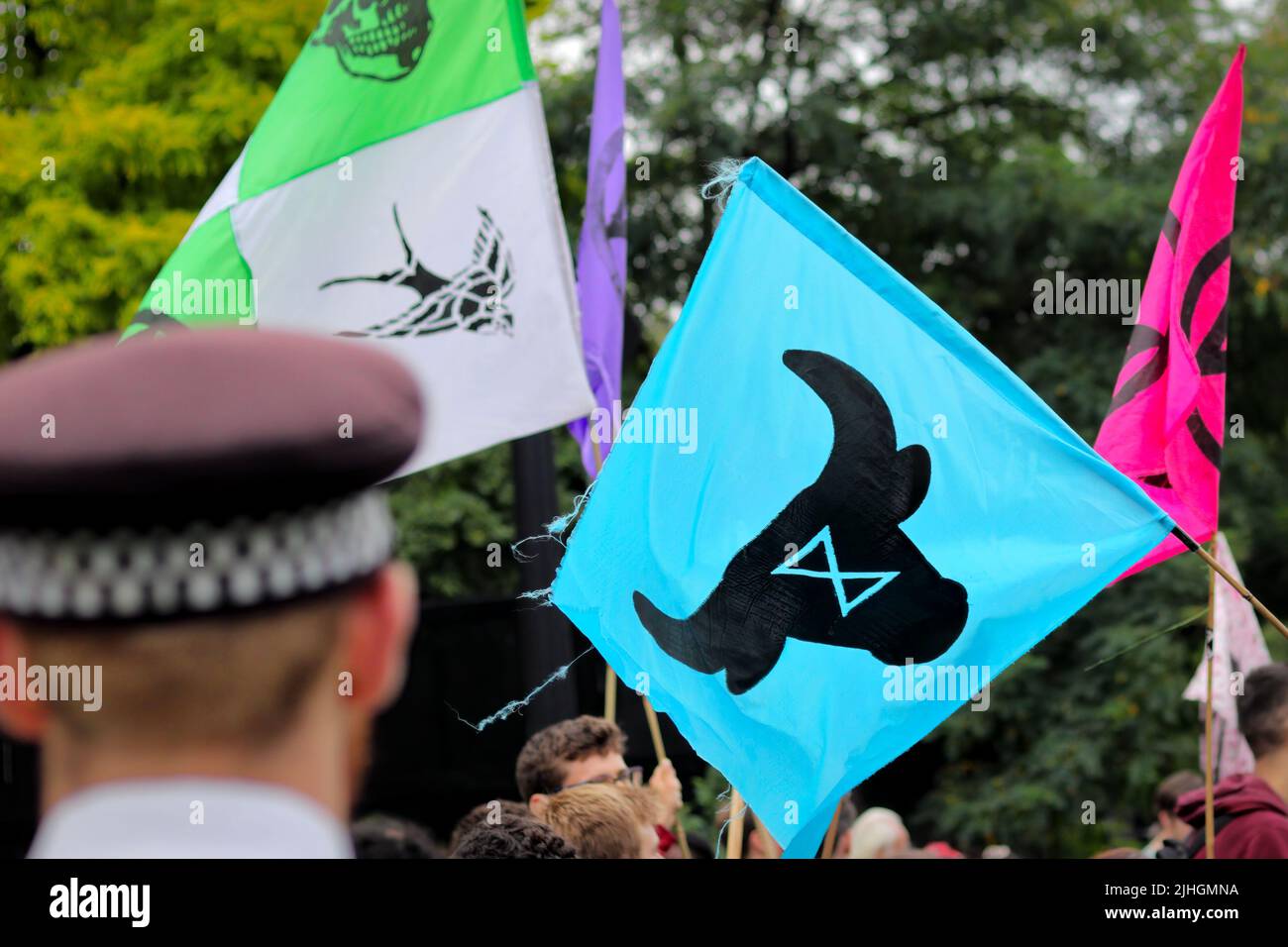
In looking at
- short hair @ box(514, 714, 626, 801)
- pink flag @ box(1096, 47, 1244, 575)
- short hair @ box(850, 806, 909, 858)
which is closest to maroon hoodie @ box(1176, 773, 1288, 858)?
pink flag @ box(1096, 47, 1244, 575)

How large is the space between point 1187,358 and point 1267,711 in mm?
1231

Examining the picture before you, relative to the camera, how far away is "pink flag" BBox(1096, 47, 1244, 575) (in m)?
4.63

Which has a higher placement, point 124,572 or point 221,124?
point 221,124

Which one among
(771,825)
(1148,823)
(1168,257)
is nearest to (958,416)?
(771,825)

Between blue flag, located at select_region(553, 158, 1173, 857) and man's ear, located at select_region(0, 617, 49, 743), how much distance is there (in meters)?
2.38

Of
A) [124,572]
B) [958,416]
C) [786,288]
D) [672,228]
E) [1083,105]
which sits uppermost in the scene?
[1083,105]

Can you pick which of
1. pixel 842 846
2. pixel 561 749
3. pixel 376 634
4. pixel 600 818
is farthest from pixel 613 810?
pixel 376 634

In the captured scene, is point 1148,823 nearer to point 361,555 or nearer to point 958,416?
point 958,416

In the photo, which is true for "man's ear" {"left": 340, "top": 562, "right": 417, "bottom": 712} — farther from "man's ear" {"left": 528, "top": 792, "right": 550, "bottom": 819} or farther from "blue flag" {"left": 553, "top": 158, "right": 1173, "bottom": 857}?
"man's ear" {"left": 528, "top": 792, "right": 550, "bottom": 819}

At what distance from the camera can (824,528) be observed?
3650 millimetres

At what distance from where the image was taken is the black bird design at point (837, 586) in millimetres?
3600

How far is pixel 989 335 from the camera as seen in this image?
1080cm
